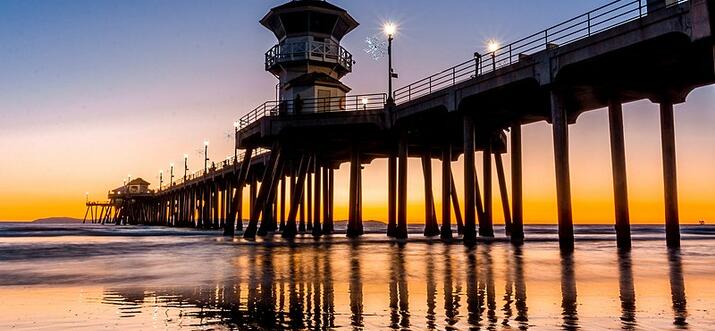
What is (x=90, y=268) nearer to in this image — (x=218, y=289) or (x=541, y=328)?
(x=218, y=289)

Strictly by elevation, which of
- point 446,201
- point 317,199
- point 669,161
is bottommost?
point 446,201

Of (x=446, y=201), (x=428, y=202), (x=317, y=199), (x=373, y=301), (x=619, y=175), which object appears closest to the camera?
(x=373, y=301)

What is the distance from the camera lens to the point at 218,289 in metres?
11.1

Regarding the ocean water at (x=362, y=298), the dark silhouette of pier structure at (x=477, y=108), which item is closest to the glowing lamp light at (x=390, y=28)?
the dark silhouette of pier structure at (x=477, y=108)

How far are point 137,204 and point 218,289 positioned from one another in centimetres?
15398

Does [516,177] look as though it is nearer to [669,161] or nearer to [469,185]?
[469,185]

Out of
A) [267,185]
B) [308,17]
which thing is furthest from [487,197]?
[308,17]

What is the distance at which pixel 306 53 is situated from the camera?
48.8 m

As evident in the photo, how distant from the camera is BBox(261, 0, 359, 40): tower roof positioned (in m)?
48.8

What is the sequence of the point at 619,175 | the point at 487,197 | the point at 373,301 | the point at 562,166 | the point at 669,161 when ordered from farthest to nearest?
the point at 487,197 < the point at 669,161 < the point at 619,175 < the point at 562,166 < the point at 373,301

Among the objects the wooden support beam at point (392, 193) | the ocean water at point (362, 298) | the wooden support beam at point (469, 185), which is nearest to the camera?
the ocean water at point (362, 298)

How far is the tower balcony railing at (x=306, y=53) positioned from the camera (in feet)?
161

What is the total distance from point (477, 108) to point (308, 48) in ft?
67.5

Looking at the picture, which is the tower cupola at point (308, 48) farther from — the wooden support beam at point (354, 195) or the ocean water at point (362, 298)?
the ocean water at point (362, 298)
